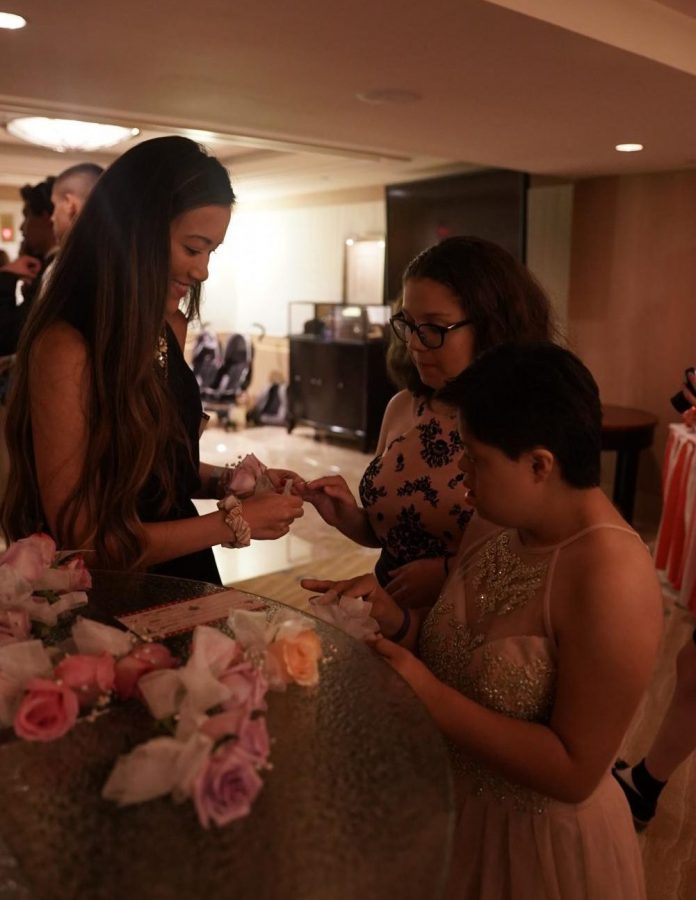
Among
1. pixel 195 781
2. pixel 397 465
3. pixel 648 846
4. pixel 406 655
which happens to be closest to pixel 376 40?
pixel 397 465

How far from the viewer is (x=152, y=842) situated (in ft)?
2.37

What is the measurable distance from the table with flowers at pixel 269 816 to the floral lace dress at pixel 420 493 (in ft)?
2.28

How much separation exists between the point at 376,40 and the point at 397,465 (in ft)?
4.98

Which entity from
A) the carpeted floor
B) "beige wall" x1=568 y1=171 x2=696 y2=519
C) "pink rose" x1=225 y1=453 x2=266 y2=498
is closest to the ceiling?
"beige wall" x1=568 y1=171 x2=696 y2=519

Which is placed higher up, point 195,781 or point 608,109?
point 608,109

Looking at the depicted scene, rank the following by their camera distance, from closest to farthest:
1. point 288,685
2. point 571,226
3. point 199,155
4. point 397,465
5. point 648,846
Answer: point 288,685, point 199,155, point 397,465, point 648,846, point 571,226

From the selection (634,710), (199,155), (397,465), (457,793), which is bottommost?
(457,793)

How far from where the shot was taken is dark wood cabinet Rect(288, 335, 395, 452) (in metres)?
7.18

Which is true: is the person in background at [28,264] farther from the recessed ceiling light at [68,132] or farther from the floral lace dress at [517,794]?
the floral lace dress at [517,794]

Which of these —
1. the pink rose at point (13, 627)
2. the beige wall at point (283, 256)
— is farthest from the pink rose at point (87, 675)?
the beige wall at point (283, 256)

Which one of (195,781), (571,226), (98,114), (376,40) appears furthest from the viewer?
(571,226)

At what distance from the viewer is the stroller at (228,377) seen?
→ 8.57 meters

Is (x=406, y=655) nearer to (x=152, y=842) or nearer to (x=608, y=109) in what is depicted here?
(x=152, y=842)

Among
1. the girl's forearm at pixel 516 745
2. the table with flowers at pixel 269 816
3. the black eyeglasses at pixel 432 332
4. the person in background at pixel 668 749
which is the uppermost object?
the black eyeglasses at pixel 432 332
